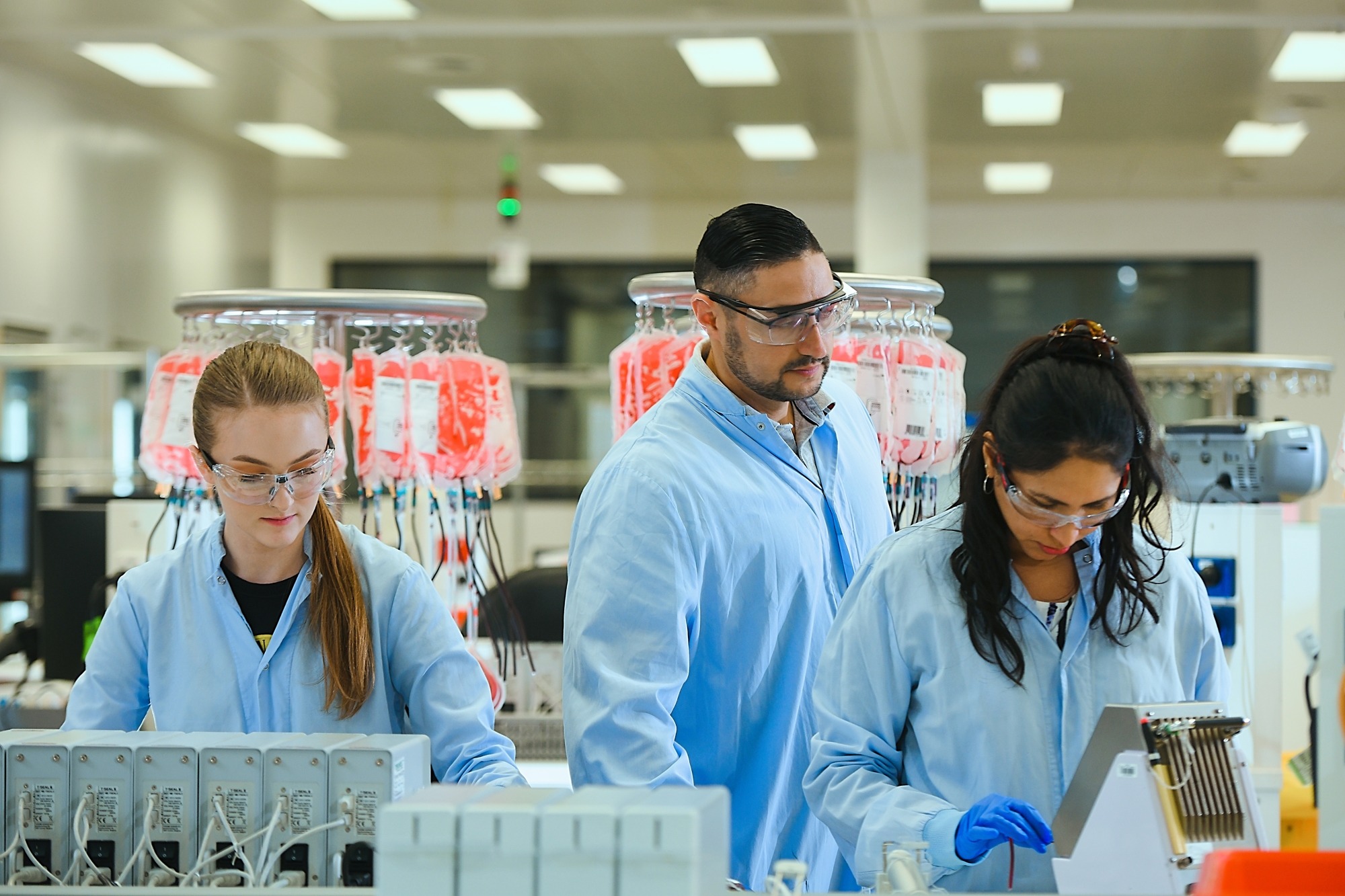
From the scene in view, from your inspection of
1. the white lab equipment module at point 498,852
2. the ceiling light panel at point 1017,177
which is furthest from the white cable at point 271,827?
the ceiling light panel at point 1017,177

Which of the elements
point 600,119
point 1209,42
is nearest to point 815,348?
point 1209,42

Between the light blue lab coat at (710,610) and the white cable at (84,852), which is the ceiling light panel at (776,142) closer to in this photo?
the light blue lab coat at (710,610)

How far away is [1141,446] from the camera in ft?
4.86

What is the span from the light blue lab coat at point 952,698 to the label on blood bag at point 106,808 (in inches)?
30.0

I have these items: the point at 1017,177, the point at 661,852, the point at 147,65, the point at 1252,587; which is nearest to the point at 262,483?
the point at 661,852

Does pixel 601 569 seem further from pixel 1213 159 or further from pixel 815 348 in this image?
pixel 1213 159

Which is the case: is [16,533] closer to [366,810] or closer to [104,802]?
[104,802]

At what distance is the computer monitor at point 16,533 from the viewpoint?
3986mm

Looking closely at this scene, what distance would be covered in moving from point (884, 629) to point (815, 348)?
0.46 m

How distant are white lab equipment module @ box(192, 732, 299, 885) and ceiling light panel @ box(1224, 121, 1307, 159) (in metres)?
6.51

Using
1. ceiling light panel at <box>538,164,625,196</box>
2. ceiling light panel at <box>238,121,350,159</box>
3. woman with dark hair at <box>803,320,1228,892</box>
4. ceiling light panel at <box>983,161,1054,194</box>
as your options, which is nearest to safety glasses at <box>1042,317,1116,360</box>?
woman with dark hair at <box>803,320,1228,892</box>

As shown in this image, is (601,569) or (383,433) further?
(383,433)

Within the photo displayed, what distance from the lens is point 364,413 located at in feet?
7.94

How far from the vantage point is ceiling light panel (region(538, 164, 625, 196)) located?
303 inches
